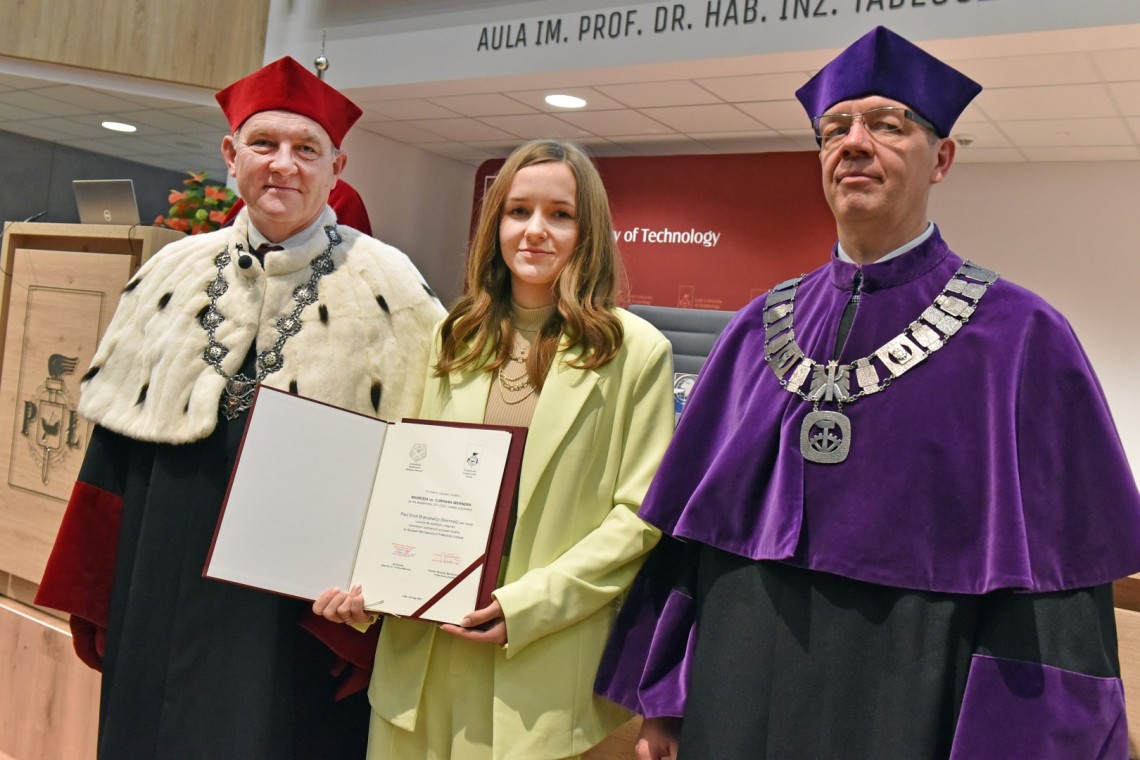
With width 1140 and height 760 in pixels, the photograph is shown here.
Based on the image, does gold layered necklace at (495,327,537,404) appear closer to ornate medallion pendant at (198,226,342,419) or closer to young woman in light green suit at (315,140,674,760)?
young woman in light green suit at (315,140,674,760)

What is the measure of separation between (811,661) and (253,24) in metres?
6.76

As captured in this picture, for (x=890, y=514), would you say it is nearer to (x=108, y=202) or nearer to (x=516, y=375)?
(x=516, y=375)

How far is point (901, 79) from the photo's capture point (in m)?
1.45

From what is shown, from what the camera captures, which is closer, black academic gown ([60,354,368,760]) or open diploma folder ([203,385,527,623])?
open diploma folder ([203,385,527,623])

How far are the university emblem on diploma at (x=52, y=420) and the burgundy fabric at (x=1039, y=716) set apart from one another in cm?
246

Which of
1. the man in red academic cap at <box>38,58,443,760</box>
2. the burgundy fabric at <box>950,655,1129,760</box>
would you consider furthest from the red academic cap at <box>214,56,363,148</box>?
the burgundy fabric at <box>950,655,1129,760</box>

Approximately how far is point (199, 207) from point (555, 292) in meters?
3.10

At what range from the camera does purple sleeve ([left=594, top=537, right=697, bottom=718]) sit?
153cm

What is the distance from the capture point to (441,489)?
1712 millimetres

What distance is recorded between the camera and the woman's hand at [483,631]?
158 centimetres

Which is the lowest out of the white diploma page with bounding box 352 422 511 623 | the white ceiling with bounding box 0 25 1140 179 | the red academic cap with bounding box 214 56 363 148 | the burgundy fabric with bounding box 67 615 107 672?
the burgundy fabric with bounding box 67 615 107 672

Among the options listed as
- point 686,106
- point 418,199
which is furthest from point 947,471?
point 418,199

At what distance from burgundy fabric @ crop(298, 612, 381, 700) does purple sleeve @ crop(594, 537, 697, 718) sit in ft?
1.70

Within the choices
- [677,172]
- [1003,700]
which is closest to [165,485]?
[1003,700]
